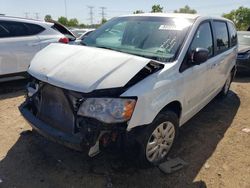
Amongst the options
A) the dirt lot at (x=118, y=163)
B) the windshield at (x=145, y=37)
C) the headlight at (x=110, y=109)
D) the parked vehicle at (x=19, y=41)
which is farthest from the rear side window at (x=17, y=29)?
the headlight at (x=110, y=109)

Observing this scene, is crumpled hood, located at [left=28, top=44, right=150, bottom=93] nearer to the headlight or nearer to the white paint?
the white paint

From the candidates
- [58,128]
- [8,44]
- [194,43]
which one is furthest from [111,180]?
[8,44]

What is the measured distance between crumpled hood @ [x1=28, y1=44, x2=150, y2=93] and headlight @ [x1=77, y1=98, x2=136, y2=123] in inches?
5.1

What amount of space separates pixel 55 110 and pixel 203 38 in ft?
7.58

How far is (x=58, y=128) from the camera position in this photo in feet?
9.60

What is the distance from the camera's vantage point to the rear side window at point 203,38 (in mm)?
3699

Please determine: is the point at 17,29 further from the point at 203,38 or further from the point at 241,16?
the point at 241,16

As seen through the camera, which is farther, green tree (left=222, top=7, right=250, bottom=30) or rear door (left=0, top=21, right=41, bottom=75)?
green tree (left=222, top=7, right=250, bottom=30)

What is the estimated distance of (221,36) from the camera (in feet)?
15.8

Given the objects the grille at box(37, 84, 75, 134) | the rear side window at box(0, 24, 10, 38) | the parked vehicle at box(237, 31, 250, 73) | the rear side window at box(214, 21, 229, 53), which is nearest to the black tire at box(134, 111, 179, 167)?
the grille at box(37, 84, 75, 134)

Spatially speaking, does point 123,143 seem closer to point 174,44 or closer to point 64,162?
point 64,162

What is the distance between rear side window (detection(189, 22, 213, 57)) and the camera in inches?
146

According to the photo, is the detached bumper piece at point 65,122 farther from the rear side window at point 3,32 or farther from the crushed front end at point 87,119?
the rear side window at point 3,32

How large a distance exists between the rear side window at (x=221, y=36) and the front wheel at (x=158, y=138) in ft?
6.09
